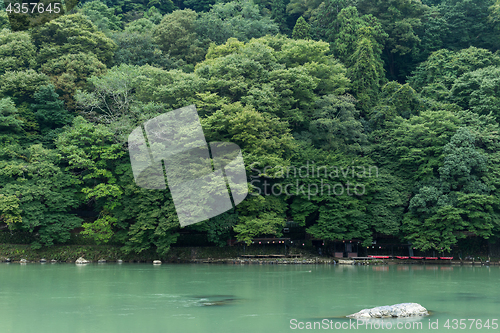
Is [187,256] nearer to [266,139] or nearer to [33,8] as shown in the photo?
[266,139]

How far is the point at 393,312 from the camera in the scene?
14250mm

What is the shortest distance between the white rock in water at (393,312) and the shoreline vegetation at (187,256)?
14902 mm

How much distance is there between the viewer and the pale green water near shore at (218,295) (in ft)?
44.0

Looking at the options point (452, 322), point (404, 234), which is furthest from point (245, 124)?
point (452, 322)

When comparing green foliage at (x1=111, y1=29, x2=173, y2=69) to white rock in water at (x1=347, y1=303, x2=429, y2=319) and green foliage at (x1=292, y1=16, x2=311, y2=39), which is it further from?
white rock in water at (x1=347, y1=303, x2=429, y2=319)

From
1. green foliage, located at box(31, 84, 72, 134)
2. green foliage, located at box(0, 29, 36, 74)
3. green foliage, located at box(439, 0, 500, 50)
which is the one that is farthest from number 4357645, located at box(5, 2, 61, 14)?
green foliage, located at box(439, 0, 500, 50)

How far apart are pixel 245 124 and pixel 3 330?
18754mm

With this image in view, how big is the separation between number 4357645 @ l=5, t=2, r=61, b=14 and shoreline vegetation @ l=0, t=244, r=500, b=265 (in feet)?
51.2

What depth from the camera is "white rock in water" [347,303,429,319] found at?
14.0 meters

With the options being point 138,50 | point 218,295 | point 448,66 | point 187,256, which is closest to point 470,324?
point 218,295

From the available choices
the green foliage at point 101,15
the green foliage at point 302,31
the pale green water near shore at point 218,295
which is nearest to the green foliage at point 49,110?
the green foliage at point 101,15

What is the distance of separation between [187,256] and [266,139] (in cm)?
844

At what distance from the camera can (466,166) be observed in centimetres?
2942

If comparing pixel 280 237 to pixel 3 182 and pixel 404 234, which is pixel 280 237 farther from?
pixel 3 182
